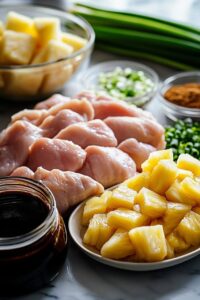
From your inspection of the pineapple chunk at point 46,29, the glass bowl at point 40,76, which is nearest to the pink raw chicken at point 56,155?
the glass bowl at point 40,76

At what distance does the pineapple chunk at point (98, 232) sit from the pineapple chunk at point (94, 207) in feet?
0.14

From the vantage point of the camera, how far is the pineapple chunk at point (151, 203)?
70.2 inches

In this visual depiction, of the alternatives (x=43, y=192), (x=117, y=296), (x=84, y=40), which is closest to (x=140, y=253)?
(x=117, y=296)

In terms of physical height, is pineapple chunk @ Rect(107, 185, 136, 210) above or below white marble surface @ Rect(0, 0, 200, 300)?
above

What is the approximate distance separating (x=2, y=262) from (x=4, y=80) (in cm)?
110

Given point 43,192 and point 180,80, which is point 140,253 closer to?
point 43,192

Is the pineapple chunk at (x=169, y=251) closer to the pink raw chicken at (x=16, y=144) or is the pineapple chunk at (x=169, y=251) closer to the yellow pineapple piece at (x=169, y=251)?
the yellow pineapple piece at (x=169, y=251)

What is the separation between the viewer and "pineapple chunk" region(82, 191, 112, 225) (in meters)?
1.88

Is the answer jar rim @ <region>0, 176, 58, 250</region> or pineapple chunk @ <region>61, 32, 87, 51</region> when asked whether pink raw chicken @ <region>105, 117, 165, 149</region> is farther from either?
pineapple chunk @ <region>61, 32, 87, 51</region>

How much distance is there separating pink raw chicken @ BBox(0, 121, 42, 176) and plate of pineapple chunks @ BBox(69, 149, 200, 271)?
1.09ft

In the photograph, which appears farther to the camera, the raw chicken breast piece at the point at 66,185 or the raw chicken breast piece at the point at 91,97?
the raw chicken breast piece at the point at 91,97

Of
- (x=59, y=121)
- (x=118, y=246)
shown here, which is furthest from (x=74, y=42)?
(x=118, y=246)

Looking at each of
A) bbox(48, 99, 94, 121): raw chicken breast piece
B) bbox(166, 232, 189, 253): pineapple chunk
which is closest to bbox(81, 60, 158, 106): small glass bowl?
bbox(48, 99, 94, 121): raw chicken breast piece

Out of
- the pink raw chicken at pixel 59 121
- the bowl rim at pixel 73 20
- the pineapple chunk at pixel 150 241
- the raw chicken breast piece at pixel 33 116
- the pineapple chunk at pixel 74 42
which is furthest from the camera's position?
the pineapple chunk at pixel 74 42
